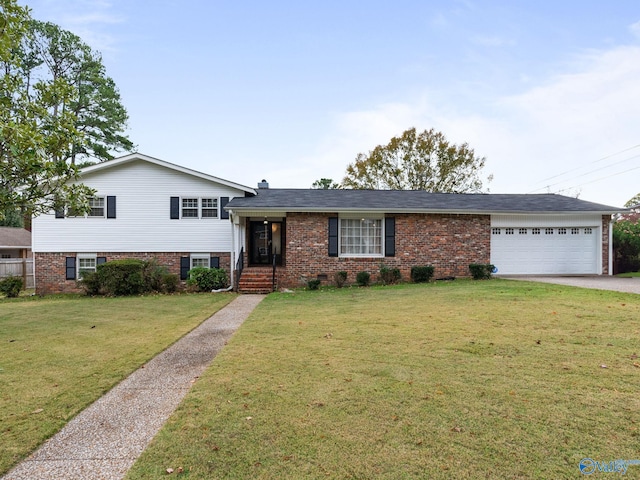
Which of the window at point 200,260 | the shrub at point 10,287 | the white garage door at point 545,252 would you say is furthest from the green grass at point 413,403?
the shrub at point 10,287

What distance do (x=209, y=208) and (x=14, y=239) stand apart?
22.8 metres

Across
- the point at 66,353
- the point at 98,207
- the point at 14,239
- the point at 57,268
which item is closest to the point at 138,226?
the point at 98,207

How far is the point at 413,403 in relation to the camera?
11.1 feet

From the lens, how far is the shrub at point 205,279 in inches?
544

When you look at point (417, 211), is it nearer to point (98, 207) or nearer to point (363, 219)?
point (363, 219)

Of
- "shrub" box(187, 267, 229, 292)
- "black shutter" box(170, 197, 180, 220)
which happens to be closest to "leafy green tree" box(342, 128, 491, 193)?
"black shutter" box(170, 197, 180, 220)

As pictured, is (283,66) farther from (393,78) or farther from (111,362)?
(111,362)

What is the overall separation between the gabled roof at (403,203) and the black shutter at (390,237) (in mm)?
590

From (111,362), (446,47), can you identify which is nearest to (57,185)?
(111,362)

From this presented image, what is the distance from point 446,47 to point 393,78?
318 centimetres

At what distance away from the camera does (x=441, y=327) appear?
6547 mm

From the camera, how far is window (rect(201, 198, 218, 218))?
49.6ft

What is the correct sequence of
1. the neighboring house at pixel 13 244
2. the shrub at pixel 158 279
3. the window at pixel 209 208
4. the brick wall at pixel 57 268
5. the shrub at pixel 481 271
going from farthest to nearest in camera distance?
the neighboring house at pixel 13 244, the window at pixel 209 208, the brick wall at pixel 57 268, the shrub at pixel 481 271, the shrub at pixel 158 279

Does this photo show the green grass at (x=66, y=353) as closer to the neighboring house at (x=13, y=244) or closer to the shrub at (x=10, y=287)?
the shrub at (x=10, y=287)
